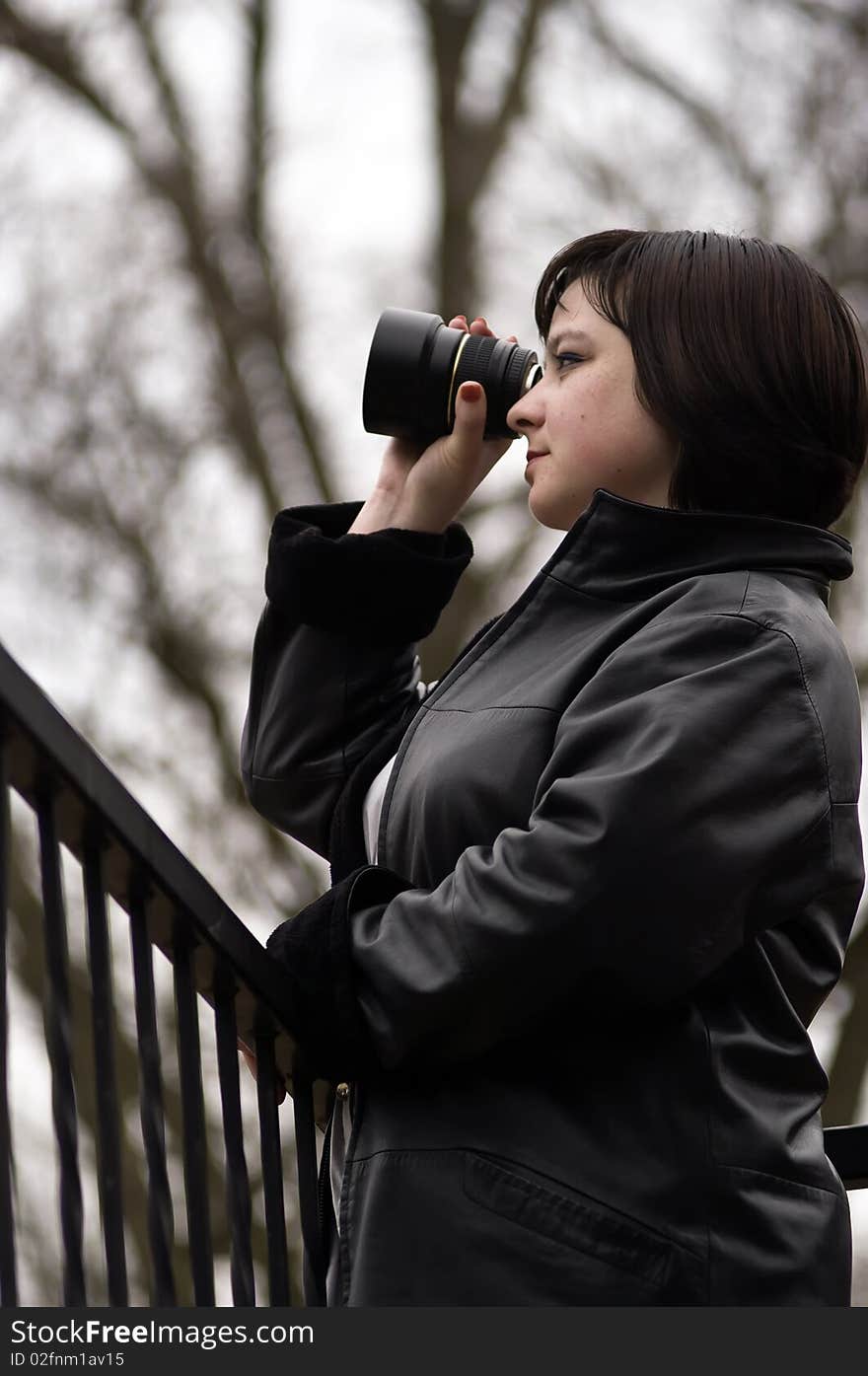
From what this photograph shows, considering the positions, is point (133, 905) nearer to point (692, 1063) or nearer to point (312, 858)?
point (692, 1063)

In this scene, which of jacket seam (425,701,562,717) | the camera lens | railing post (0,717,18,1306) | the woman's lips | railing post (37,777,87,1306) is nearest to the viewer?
railing post (0,717,18,1306)

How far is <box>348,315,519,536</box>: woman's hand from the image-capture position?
7.36ft

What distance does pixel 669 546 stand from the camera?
1.88m

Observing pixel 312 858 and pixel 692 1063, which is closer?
pixel 692 1063

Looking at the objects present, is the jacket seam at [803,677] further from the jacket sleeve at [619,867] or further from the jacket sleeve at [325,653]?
the jacket sleeve at [325,653]

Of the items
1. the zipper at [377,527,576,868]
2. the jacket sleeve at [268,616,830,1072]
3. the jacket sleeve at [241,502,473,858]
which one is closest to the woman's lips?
the zipper at [377,527,576,868]

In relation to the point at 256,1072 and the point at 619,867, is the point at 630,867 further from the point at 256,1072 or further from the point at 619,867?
the point at 256,1072

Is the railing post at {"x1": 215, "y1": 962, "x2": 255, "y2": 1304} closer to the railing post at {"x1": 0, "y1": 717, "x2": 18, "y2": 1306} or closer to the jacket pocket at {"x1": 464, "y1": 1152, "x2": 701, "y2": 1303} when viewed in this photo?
the jacket pocket at {"x1": 464, "y1": 1152, "x2": 701, "y2": 1303}

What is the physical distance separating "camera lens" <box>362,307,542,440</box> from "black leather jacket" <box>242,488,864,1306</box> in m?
0.36

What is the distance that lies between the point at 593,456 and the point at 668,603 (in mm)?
233

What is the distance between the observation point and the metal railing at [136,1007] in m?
1.37

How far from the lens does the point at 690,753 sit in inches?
63.7

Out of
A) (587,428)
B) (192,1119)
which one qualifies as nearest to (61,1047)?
(192,1119)

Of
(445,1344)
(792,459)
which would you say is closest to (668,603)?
(792,459)
